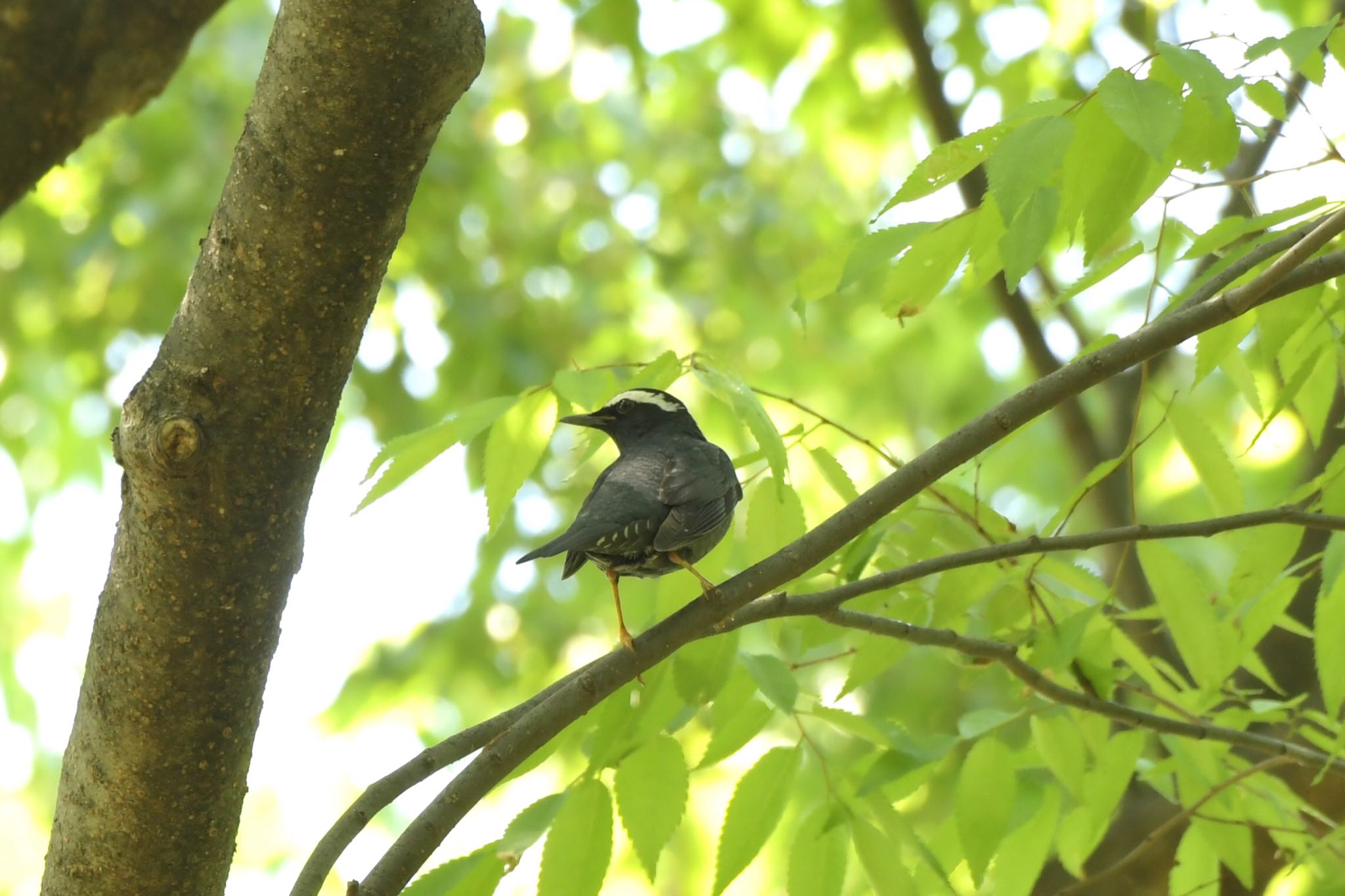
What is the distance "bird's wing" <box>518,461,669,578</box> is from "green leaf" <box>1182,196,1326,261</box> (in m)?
1.18

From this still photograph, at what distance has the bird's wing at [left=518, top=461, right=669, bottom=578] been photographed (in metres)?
2.59

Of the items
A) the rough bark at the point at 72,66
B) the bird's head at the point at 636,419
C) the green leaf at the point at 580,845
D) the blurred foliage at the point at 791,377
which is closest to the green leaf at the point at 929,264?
the blurred foliage at the point at 791,377

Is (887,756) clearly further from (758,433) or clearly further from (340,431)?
A: (340,431)

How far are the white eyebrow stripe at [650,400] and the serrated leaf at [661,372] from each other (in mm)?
1049

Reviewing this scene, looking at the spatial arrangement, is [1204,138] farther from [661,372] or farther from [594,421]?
[594,421]

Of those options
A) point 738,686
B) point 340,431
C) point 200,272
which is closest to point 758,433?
point 738,686

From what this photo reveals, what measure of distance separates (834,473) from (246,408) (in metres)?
1.09

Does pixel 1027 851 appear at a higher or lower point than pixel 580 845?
lower

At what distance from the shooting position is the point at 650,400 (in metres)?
3.39

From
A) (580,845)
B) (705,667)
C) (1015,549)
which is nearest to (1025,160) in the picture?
(1015,549)

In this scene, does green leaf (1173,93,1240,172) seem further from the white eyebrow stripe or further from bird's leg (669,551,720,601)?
the white eyebrow stripe

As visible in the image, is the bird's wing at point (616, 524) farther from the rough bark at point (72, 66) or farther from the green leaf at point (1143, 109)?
the rough bark at point (72, 66)

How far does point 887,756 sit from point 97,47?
2.56 metres

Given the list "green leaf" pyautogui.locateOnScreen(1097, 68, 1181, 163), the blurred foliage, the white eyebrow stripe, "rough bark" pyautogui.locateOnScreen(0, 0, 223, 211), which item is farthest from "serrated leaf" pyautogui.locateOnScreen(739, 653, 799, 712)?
"rough bark" pyautogui.locateOnScreen(0, 0, 223, 211)
